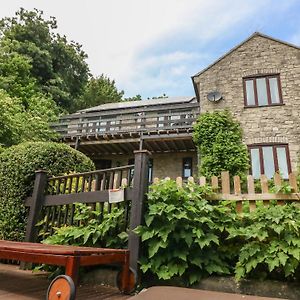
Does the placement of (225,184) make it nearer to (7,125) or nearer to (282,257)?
(282,257)

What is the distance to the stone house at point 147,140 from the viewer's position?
11797mm

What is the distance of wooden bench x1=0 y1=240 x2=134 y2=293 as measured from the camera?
1.83m

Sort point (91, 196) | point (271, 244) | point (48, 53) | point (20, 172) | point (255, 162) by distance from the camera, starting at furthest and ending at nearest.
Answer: point (48, 53), point (255, 162), point (20, 172), point (91, 196), point (271, 244)

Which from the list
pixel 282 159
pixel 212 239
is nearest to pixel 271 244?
pixel 212 239

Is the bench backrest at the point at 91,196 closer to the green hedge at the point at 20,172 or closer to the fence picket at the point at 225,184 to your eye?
the green hedge at the point at 20,172

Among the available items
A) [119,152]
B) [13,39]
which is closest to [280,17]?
[119,152]

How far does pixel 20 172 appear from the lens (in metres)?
4.29

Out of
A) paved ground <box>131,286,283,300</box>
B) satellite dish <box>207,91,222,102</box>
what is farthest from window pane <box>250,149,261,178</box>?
paved ground <box>131,286,283,300</box>

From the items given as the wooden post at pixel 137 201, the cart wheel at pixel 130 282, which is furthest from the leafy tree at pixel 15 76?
the cart wheel at pixel 130 282

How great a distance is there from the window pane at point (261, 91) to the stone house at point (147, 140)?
2558 millimetres

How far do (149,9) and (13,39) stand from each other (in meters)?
20.8

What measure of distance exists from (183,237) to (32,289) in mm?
1536

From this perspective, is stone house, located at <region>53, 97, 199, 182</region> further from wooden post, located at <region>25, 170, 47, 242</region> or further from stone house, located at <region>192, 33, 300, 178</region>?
wooden post, located at <region>25, 170, 47, 242</region>

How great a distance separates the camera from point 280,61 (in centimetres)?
1060
